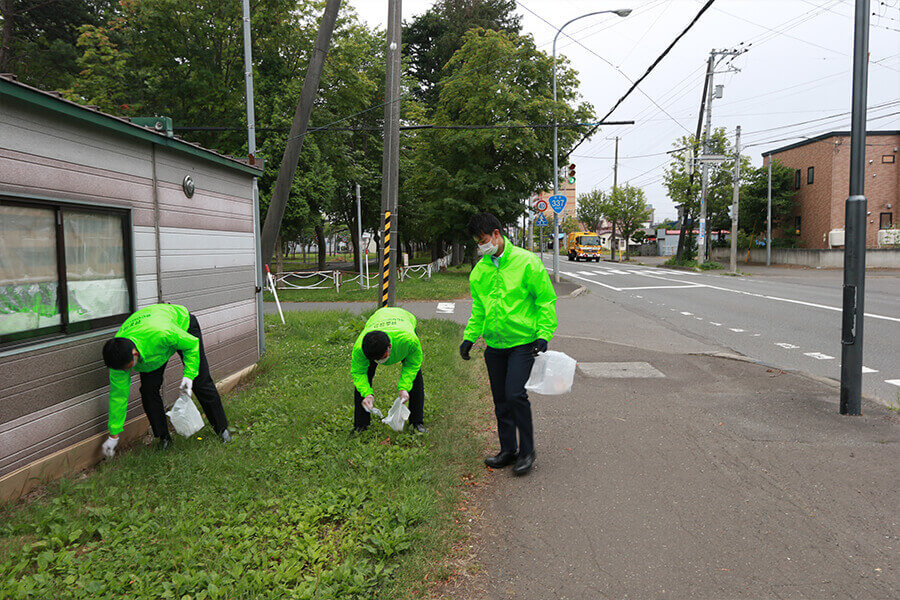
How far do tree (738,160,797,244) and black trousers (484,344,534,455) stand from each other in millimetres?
41766

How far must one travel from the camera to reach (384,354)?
4.40 meters

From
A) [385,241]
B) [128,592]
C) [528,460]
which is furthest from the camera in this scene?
[385,241]

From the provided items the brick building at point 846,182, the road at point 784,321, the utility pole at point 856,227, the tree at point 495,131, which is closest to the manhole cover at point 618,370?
the road at point 784,321

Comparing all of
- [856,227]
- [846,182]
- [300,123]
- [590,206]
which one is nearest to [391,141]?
[300,123]

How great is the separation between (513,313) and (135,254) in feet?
12.0

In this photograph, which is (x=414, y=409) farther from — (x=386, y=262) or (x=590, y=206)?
(x=590, y=206)

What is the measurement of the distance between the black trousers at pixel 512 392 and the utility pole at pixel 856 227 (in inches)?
124

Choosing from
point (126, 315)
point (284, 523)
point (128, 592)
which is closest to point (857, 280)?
point (284, 523)

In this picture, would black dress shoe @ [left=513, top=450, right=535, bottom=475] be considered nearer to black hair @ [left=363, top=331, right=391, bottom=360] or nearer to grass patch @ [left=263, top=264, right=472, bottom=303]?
black hair @ [left=363, top=331, right=391, bottom=360]

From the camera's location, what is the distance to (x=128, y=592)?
2.90 meters

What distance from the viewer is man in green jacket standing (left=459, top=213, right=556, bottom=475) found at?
4.12 meters

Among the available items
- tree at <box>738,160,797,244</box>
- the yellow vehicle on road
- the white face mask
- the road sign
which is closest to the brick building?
tree at <box>738,160,797,244</box>

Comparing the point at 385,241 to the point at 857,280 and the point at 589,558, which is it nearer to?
the point at 857,280

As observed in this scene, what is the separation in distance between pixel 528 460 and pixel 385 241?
6.18 meters
